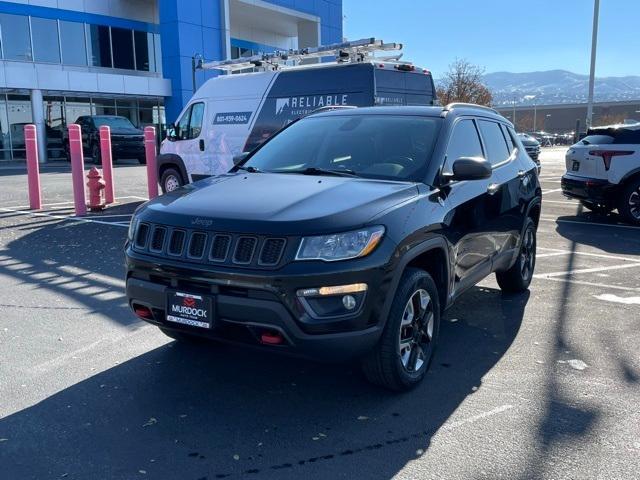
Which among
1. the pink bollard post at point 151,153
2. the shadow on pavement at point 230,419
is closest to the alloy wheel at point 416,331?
the shadow on pavement at point 230,419

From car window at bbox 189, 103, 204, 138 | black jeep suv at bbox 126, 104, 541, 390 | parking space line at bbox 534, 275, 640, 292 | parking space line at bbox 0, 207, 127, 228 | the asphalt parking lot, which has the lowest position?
parking space line at bbox 534, 275, 640, 292

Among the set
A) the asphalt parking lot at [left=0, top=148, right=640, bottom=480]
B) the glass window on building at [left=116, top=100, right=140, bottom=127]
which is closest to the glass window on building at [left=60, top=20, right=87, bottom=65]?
the glass window on building at [left=116, top=100, right=140, bottom=127]

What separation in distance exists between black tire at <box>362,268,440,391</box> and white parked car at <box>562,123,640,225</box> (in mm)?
7722

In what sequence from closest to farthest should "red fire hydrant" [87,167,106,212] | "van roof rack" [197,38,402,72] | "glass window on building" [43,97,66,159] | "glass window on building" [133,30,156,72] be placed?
"van roof rack" [197,38,402,72], "red fire hydrant" [87,167,106,212], "glass window on building" [43,97,66,159], "glass window on building" [133,30,156,72]

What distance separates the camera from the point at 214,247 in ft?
11.5

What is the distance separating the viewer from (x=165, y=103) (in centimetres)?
3319

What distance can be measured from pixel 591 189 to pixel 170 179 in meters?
8.04

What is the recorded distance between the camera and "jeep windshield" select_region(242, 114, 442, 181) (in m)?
4.43

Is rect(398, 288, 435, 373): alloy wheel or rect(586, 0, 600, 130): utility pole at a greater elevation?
rect(586, 0, 600, 130): utility pole

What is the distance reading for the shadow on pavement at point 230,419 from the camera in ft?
10.2

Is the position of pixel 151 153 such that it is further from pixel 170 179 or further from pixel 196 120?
pixel 196 120

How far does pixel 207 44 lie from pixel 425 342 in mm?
31085

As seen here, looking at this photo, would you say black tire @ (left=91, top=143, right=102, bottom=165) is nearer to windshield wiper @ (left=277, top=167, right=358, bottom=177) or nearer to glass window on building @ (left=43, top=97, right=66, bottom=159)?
glass window on building @ (left=43, top=97, right=66, bottom=159)

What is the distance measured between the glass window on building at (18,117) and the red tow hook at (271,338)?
29127 millimetres
